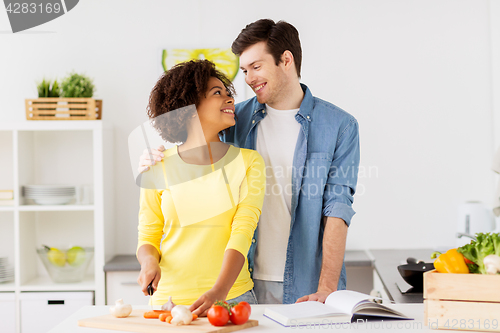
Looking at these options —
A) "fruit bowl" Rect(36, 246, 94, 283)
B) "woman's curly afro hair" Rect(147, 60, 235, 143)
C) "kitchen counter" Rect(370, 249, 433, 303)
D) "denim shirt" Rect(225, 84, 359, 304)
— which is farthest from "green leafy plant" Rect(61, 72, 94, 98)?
"kitchen counter" Rect(370, 249, 433, 303)

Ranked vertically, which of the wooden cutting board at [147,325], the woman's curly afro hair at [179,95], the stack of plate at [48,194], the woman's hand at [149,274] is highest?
the woman's curly afro hair at [179,95]

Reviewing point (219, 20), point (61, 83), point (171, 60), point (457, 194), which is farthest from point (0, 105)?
point (457, 194)

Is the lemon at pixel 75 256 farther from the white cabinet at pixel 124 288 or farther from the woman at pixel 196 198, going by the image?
the woman at pixel 196 198

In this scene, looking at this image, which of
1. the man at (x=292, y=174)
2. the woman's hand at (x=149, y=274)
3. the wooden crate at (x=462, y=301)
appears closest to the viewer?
the wooden crate at (x=462, y=301)

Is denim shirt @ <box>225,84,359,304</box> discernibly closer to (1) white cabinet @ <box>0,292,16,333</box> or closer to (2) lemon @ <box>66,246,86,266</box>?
(2) lemon @ <box>66,246,86,266</box>

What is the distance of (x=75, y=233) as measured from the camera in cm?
281

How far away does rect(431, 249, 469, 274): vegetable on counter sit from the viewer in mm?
979

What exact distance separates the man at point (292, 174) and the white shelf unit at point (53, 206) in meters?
1.24

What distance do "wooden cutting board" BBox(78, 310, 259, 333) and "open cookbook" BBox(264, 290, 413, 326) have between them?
0.07 metres

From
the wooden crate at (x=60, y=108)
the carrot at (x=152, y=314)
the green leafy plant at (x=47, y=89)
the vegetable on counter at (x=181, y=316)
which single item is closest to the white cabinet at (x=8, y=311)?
the wooden crate at (x=60, y=108)

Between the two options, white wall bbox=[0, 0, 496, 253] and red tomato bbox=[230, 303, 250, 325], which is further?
white wall bbox=[0, 0, 496, 253]

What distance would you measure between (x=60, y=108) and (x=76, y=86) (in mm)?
152

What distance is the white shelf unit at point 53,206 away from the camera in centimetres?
252

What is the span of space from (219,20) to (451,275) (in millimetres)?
2233
